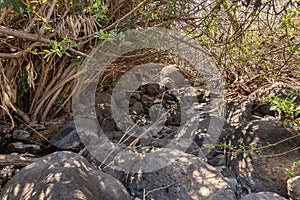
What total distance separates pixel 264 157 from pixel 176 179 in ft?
1.69

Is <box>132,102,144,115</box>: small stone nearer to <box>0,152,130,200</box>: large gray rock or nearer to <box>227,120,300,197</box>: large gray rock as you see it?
<box>227,120,300,197</box>: large gray rock

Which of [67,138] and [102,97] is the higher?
[102,97]

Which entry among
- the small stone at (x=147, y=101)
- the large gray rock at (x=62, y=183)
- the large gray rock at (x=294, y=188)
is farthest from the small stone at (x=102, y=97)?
the large gray rock at (x=294, y=188)

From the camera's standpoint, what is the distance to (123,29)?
1.87 metres

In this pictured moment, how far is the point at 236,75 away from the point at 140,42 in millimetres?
1147

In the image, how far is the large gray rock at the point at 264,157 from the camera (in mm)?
1345

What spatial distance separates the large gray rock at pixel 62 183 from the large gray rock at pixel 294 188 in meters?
0.80

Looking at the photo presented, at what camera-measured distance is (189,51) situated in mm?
2566


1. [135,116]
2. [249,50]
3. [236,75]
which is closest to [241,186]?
[249,50]

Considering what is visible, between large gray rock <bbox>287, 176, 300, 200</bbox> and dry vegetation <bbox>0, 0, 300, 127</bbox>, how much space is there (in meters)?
0.84

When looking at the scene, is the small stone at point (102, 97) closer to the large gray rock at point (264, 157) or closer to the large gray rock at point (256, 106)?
the large gray rock at point (256, 106)

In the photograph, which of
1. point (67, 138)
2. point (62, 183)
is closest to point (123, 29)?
point (67, 138)

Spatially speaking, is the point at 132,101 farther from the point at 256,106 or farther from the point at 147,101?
the point at 256,106

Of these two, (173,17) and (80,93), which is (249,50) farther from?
(80,93)
